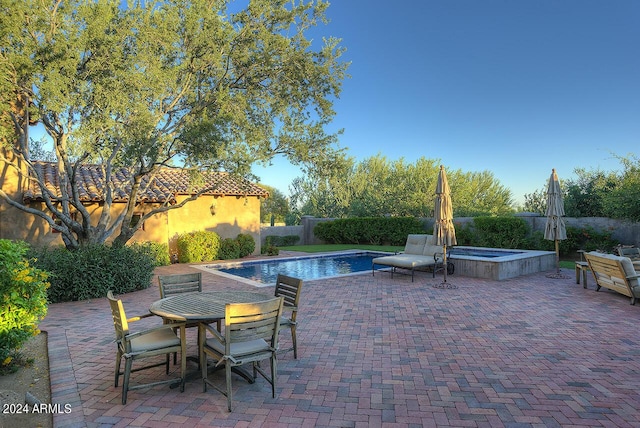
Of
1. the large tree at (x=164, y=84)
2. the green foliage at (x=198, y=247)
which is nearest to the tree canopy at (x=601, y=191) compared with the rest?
the large tree at (x=164, y=84)

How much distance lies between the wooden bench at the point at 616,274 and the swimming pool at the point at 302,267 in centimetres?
660

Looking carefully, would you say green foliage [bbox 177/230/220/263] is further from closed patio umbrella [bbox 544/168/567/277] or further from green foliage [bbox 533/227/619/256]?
green foliage [bbox 533/227/619/256]

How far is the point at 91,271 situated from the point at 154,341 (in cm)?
593

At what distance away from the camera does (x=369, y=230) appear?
2422 centimetres

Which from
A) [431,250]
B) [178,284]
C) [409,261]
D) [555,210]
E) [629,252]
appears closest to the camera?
[178,284]

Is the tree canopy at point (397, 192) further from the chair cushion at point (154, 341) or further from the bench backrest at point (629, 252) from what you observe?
the chair cushion at point (154, 341)

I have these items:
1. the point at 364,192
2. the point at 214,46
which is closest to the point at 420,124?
the point at 364,192

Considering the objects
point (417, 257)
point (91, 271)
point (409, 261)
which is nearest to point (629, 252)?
point (417, 257)

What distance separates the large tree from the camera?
809 centimetres

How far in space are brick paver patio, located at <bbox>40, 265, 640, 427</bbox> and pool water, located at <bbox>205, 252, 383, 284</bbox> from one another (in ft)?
19.6

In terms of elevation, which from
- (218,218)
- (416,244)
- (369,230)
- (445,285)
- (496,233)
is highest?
(218,218)

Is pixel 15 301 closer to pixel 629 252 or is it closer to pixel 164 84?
pixel 164 84

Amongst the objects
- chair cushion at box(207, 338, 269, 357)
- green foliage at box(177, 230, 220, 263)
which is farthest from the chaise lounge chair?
green foliage at box(177, 230, 220, 263)

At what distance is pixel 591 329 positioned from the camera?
19.8 ft
